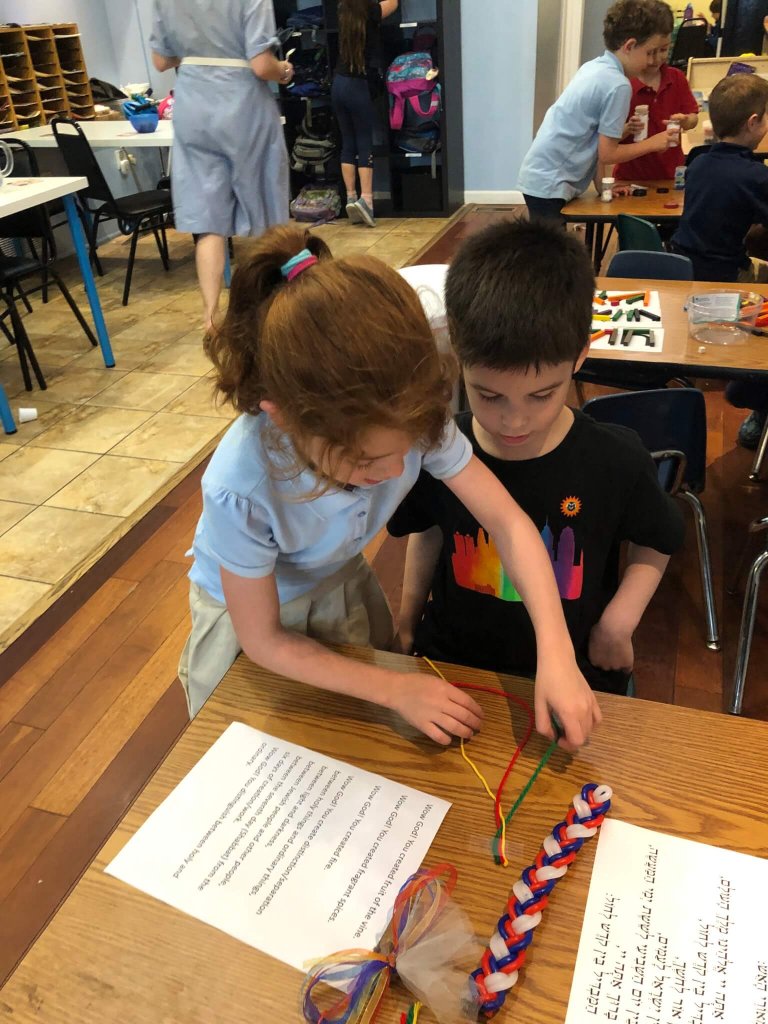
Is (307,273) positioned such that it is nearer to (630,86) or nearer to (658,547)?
(658,547)

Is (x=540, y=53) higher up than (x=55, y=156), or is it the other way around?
(x=540, y=53)

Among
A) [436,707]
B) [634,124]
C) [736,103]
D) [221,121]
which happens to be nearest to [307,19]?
[221,121]

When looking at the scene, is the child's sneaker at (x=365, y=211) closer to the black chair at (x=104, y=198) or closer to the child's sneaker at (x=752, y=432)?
the black chair at (x=104, y=198)

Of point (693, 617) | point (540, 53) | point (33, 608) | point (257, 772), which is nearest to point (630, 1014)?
point (257, 772)

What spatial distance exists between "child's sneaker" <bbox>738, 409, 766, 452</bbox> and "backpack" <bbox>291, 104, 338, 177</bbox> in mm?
3936

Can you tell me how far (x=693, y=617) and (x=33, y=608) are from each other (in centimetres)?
169

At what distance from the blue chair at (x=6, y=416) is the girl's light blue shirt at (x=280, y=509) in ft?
7.36

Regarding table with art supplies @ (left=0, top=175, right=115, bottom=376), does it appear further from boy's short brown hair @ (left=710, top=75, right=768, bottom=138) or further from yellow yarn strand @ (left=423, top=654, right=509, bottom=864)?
yellow yarn strand @ (left=423, top=654, right=509, bottom=864)

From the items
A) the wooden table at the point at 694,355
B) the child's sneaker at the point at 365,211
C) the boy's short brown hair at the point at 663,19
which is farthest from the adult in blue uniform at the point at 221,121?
the child's sneaker at the point at 365,211

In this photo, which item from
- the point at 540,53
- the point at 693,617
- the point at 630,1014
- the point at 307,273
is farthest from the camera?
the point at 540,53

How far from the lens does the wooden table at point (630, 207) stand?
2709 millimetres

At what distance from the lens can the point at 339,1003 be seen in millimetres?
504

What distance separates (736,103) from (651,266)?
27.5 inches

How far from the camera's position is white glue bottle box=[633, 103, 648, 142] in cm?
304
